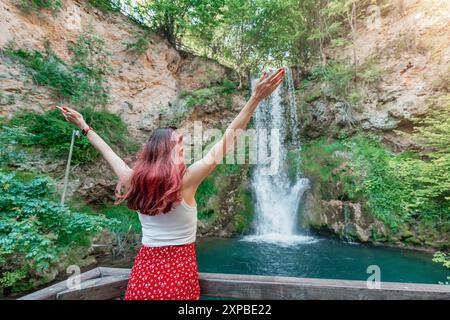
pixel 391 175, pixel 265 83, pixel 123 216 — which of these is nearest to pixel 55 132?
pixel 123 216

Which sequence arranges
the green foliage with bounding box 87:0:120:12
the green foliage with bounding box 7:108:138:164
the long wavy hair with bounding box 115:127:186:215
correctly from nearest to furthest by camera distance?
the long wavy hair with bounding box 115:127:186:215 → the green foliage with bounding box 7:108:138:164 → the green foliage with bounding box 87:0:120:12

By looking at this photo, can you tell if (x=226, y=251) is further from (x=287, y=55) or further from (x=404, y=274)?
(x=287, y=55)

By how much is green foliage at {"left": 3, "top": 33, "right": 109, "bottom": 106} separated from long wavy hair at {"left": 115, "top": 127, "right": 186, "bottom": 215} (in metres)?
8.07

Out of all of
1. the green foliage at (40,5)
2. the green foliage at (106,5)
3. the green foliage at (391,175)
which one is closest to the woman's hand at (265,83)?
the green foliage at (391,175)

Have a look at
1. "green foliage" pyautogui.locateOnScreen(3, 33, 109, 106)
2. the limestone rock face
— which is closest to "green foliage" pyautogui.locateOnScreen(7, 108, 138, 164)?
the limestone rock face

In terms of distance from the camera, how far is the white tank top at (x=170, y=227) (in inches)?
42.8

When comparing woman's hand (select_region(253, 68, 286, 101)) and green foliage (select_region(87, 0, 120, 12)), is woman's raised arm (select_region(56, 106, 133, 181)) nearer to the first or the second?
woman's hand (select_region(253, 68, 286, 101))

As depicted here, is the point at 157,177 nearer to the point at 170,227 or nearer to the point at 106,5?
the point at 170,227

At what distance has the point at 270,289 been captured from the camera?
4.18 ft

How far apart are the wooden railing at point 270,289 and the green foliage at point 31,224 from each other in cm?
230

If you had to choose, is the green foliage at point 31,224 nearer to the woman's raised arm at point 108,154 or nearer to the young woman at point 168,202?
the woman's raised arm at point 108,154

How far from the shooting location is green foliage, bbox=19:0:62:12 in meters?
7.53

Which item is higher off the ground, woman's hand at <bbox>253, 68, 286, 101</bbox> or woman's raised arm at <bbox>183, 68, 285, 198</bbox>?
woman's hand at <bbox>253, 68, 286, 101</bbox>

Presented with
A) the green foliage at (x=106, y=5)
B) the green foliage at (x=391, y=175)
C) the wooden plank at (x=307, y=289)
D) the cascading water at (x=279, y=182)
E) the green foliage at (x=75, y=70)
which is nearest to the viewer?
the wooden plank at (x=307, y=289)
